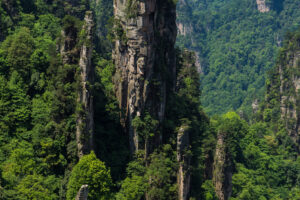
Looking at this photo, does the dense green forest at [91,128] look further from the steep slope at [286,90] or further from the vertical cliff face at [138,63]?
the steep slope at [286,90]

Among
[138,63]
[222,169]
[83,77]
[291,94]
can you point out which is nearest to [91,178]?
[83,77]

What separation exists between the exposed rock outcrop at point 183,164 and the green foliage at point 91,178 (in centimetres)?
899

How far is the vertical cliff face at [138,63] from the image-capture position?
→ 185ft

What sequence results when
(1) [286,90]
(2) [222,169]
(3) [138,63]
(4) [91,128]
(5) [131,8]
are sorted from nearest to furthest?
(4) [91,128] → (5) [131,8] → (3) [138,63] → (2) [222,169] → (1) [286,90]

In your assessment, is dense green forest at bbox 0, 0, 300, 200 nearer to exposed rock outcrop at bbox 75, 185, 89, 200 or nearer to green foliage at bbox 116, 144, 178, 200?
green foliage at bbox 116, 144, 178, 200

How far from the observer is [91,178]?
4900 centimetres

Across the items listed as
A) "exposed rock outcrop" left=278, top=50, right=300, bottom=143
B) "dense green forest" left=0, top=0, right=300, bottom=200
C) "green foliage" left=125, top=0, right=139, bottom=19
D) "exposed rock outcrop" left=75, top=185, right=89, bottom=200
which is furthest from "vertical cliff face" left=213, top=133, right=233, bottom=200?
"exposed rock outcrop" left=278, top=50, right=300, bottom=143

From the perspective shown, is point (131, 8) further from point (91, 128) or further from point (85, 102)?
point (91, 128)

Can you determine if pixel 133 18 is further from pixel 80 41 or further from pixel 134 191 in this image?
pixel 134 191

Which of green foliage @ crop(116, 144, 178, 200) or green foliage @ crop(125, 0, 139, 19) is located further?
green foliage @ crop(125, 0, 139, 19)

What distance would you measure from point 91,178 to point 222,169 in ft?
80.2

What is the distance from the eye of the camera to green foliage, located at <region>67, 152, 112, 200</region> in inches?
1905

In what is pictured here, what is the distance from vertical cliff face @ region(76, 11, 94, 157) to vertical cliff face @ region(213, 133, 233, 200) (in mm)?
21112

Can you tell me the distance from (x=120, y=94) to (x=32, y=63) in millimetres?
10382
